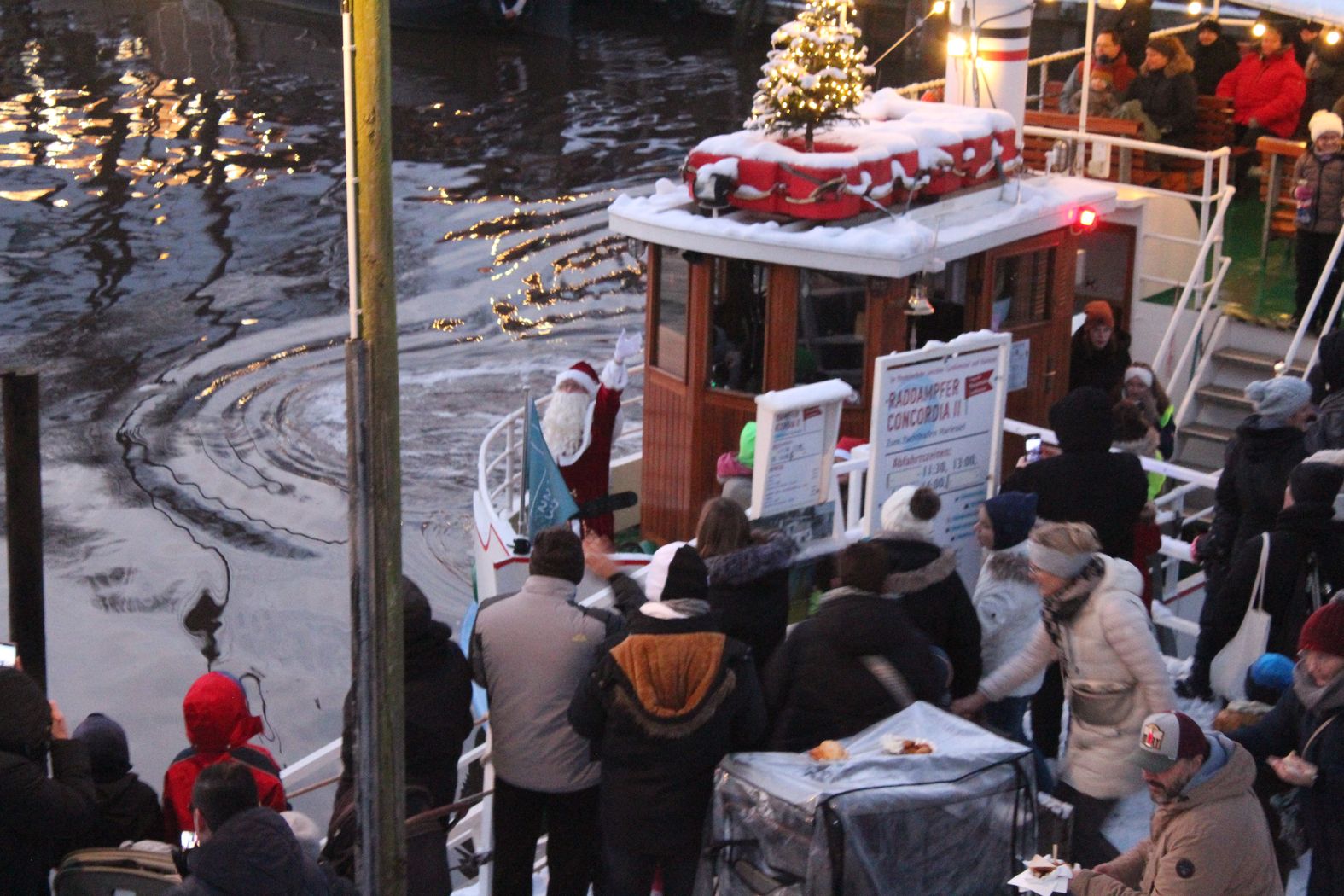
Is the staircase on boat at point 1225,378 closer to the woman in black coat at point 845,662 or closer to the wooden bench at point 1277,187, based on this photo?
the wooden bench at point 1277,187

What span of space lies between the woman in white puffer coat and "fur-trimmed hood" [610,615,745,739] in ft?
3.72

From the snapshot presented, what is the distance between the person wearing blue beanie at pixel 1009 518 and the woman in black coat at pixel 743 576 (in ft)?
2.86

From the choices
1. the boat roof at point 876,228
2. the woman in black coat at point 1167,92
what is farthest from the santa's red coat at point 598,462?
the woman in black coat at point 1167,92

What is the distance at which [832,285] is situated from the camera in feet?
30.3

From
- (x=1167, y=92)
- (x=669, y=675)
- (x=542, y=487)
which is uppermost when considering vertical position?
(x=1167, y=92)

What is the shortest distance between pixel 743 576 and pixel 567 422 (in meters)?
4.30

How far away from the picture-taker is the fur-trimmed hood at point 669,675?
4.95 m

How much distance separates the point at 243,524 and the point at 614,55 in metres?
28.3

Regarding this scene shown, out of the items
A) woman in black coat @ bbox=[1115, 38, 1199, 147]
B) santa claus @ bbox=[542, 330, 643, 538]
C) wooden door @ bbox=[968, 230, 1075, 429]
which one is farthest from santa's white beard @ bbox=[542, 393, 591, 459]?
woman in black coat @ bbox=[1115, 38, 1199, 147]

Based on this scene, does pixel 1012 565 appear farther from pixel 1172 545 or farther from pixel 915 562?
pixel 1172 545

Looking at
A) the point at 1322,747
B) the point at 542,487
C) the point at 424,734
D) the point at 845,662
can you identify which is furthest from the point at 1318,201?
the point at 424,734

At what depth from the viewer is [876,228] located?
9.20 metres

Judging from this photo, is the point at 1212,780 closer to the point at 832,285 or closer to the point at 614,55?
the point at 832,285

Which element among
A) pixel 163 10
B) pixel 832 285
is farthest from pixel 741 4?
pixel 832 285
